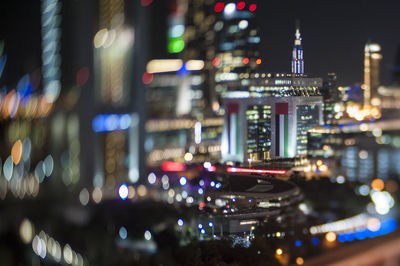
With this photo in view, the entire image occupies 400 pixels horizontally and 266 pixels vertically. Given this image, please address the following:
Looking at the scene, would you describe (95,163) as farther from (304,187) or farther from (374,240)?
(374,240)

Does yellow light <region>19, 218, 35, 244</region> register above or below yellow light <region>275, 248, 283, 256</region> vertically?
below

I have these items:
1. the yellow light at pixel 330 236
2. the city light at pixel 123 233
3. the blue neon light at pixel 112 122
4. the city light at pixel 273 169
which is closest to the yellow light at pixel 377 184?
the city light at pixel 273 169

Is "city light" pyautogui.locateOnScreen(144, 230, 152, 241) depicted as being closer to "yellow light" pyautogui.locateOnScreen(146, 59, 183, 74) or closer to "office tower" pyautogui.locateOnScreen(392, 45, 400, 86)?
"office tower" pyautogui.locateOnScreen(392, 45, 400, 86)

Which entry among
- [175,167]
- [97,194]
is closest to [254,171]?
[175,167]

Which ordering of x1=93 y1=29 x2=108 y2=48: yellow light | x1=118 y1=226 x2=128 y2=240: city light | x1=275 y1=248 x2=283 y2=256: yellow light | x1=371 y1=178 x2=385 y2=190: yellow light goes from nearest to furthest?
x1=275 y1=248 x2=283 y2=256: yellow light
x1=371 y1=178 x2=385 y2=190: yellow light
x1=118 y1=226 x2=128 y2=240: city light
x1=93 y1=29 x2=108 y2=48: yellow light

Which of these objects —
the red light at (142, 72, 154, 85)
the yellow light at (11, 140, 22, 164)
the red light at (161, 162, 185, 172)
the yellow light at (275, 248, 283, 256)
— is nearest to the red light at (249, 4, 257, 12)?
the yellow light at (275, 248, 283, 256)

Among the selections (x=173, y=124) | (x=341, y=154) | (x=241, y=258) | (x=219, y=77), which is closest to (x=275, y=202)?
(x=241, y=258)

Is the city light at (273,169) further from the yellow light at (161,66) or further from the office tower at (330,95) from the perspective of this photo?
the yellow light at (161,66)

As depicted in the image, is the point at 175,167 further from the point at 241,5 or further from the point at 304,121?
the point at 304,121
